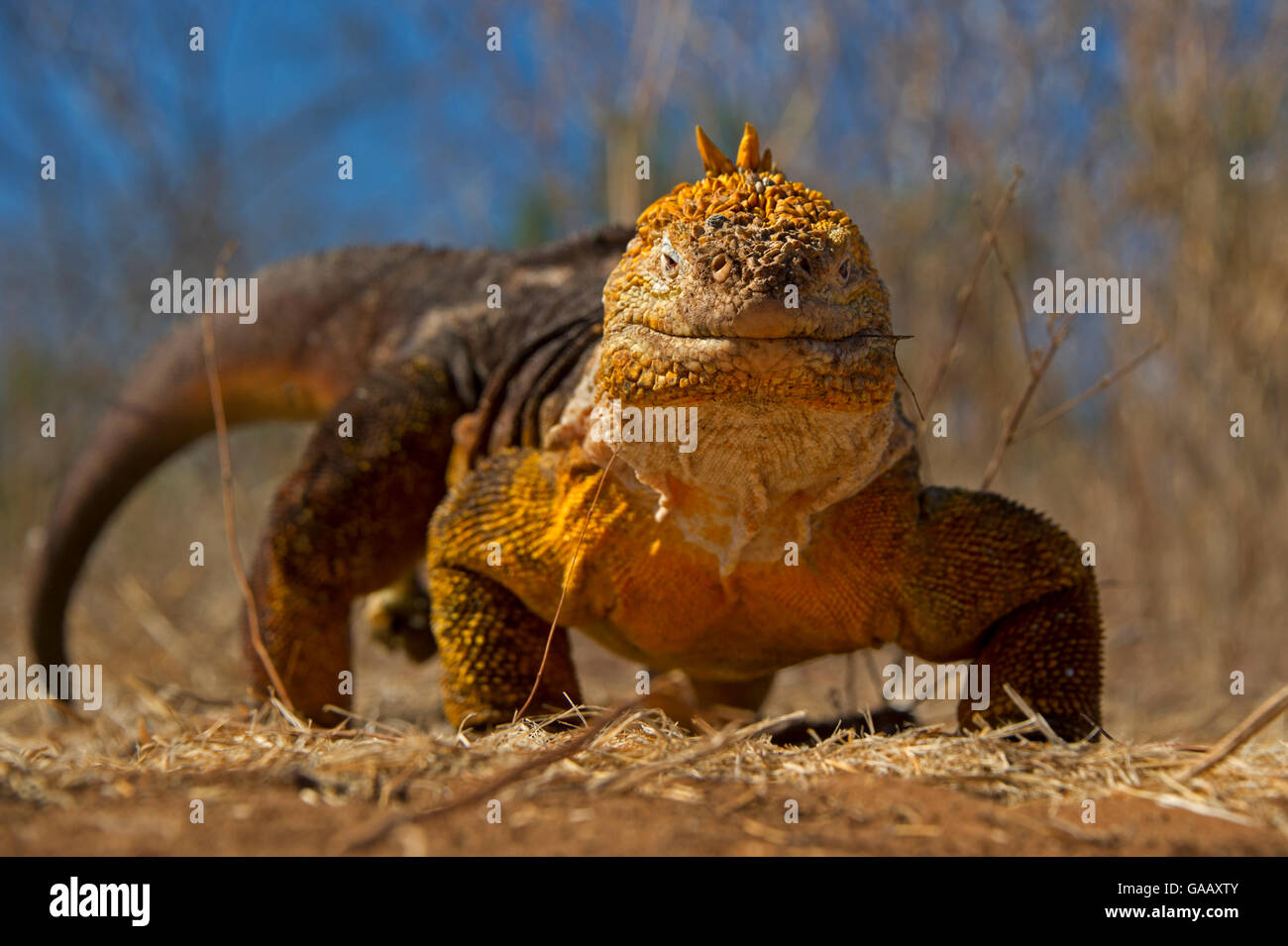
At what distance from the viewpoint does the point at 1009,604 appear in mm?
3889

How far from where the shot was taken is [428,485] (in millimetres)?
4809

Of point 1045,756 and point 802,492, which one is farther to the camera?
point 802,492

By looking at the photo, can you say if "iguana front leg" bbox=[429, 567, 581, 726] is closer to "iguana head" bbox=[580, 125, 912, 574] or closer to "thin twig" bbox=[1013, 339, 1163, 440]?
"iguana head" bbox=[580, 125, 912, 574]

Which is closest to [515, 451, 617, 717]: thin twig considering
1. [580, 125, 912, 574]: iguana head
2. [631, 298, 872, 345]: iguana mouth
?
[580, 125, 912, 574]: iguana head

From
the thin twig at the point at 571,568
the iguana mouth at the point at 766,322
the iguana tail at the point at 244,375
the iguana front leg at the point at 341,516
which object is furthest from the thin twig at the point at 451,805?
the iguana tail at the point at 244,375

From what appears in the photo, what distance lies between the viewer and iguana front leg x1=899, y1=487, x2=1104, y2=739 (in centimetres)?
383

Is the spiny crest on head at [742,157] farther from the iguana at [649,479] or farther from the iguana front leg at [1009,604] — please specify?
the iguana front leg at [1009,604]

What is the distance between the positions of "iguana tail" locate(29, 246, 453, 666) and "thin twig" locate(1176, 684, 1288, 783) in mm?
3580

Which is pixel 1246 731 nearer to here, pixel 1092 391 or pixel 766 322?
pixel 766 322

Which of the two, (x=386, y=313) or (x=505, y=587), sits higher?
(x=386, y=313)
